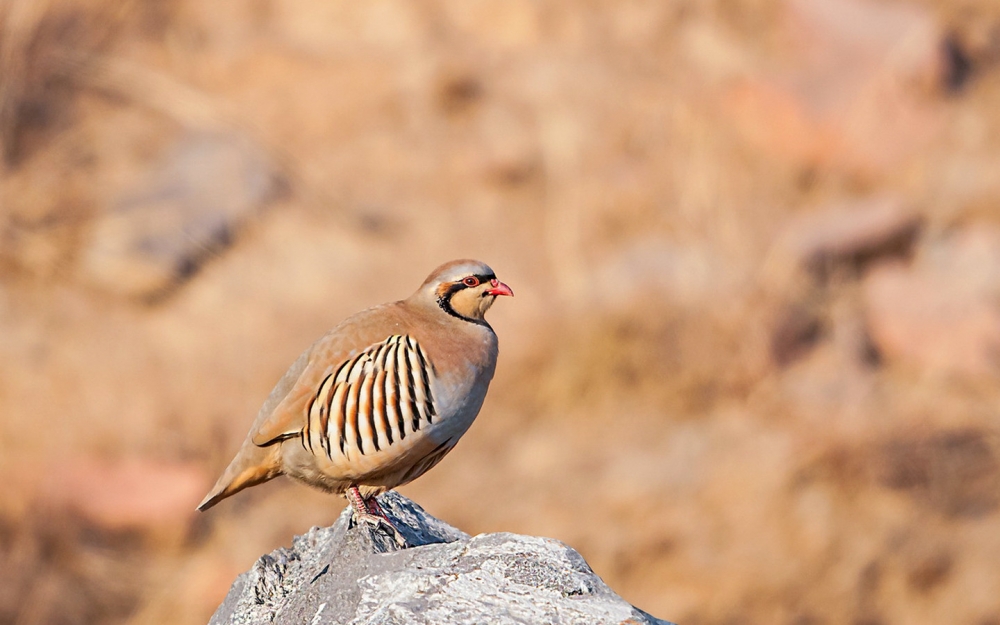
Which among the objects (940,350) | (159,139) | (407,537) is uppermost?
(940,350)

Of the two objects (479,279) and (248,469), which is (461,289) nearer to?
(479,279)

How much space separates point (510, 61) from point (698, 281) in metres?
3.58

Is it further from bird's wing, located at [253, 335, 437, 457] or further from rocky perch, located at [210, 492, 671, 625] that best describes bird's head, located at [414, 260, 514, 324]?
rocky perch, located at [210, 492, 671, 625]

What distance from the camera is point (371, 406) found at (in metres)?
4.48

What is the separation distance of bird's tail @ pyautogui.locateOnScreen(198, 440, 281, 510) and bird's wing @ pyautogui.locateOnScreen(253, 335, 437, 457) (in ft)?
0.22

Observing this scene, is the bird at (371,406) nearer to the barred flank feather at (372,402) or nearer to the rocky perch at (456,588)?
the barred flank feather at (372,402)

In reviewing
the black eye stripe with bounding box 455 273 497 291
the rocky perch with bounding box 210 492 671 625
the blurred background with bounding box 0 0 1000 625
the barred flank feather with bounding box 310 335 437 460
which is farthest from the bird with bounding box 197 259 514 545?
the blurred background with bounding box 0 0 1000 625

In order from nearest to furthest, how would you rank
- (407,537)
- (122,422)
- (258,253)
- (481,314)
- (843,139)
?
(407,537) → (481,314) → (122,422) → (258,253) → (843,139)

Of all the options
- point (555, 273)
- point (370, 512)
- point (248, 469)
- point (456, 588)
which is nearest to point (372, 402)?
point (370, 512)

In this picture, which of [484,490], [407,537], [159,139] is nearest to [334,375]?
[407,537]

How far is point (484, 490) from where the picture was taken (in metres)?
11.0

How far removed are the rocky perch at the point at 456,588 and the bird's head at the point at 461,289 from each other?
1318mm

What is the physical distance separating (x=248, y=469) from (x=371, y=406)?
24.3 inches

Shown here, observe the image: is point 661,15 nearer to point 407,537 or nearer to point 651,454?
point 651,454
